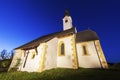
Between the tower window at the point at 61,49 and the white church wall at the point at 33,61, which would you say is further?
the tower window at the point at 61,49

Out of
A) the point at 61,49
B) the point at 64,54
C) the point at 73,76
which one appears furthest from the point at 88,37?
the point at 73,76

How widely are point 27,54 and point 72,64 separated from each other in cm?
816

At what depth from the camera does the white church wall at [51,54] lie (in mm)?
12544

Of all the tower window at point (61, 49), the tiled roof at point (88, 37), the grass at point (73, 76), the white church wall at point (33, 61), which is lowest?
the grass at point (73, 76)

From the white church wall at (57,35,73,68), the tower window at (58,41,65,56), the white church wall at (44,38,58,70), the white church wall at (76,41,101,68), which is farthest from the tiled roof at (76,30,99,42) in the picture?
the white church wall at (44,38,58,70)

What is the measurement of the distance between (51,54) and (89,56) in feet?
20.3

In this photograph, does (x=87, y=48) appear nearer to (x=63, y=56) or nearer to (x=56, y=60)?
(x=63, y=56)

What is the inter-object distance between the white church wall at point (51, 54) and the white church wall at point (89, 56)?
4.24 m

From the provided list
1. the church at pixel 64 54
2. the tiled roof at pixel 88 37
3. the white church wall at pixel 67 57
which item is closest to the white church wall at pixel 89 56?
the church at pixel 64 54

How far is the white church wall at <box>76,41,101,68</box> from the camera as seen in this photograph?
13.2 meters

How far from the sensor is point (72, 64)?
1255 cm

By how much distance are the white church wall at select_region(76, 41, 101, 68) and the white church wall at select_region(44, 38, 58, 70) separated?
4244 mm

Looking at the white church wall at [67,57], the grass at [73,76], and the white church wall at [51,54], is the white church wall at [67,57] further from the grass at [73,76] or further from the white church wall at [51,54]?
the grass at [73,76]

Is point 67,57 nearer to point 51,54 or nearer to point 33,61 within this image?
point 51,54
